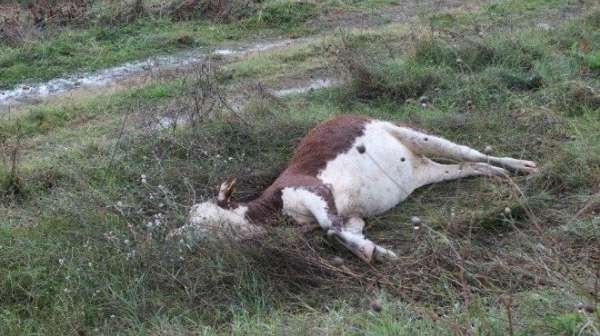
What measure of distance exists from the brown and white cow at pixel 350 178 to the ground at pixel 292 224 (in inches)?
4.3

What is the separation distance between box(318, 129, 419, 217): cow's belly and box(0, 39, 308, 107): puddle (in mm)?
5298

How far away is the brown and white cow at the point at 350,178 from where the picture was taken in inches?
187

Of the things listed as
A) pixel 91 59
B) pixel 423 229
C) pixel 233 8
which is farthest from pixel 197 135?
pixel 233 8

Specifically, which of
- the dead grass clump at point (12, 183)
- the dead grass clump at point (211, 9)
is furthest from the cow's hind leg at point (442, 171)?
the dead grass clump at point (211, 9)

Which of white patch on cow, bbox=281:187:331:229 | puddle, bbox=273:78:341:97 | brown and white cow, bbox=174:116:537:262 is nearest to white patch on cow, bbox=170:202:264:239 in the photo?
brown and white cow, bbox=174:116:537:262

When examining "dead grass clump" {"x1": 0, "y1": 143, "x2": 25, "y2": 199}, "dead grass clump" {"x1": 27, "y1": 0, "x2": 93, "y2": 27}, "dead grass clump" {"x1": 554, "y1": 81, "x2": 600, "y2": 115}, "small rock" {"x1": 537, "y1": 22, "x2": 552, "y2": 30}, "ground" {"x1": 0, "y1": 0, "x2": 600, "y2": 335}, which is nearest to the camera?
"ground" {"x1": 0, "y1": 0, "x2": 600, "y2": 335}

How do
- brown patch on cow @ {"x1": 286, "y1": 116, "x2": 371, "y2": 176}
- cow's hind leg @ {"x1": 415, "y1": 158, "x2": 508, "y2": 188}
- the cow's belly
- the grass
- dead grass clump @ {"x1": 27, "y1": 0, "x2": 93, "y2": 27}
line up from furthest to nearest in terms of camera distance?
dead grass clump @ {"x1": 27, "y1": 0, "x2": 93, "y2": 27}, the grass, cow's hind leg @ {"x1": 415, "y1": 158, "x2": 508, "y2": 188}, brown patch on cow @ {"x1": 286, "y1": 116, "x2": 371, "y2": 176}, the cow's belly

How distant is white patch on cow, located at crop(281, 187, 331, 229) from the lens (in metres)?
4.83

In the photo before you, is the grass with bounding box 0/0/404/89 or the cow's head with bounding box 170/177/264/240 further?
the grass with bounding box 0/0/404/89

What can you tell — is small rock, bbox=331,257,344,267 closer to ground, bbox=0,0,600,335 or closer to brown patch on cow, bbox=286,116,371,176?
ground, bbox=0,0,600,335

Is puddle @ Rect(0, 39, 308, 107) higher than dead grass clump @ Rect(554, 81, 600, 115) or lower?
lower

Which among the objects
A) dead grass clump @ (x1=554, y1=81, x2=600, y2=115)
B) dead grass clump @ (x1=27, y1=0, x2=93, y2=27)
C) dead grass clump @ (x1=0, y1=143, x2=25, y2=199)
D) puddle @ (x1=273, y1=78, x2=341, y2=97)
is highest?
dead grass clump @ (x1=554, y1=81, x2=600, y2=115)

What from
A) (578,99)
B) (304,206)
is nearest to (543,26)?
(578,99)

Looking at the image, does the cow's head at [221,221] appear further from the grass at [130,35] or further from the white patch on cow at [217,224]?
the grass at [130,35]
